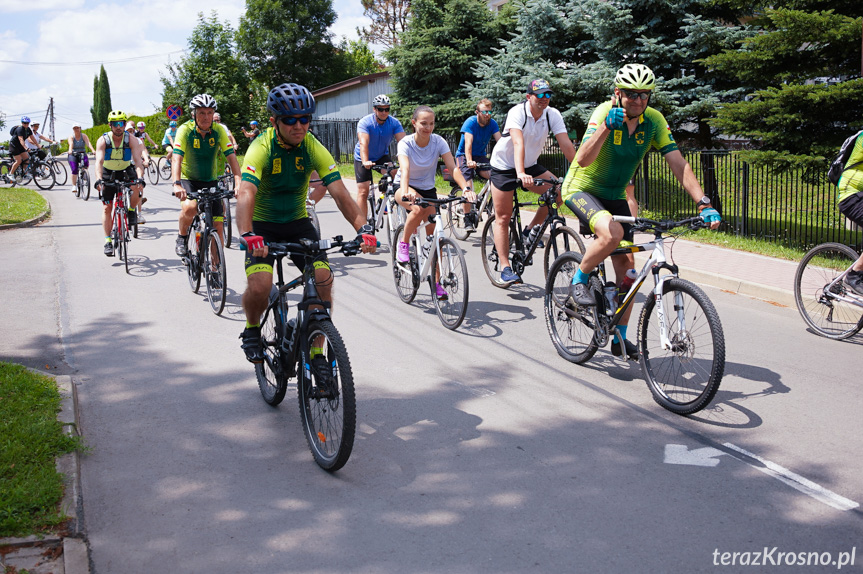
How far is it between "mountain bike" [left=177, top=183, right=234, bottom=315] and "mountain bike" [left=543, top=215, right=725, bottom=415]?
392 centimetres

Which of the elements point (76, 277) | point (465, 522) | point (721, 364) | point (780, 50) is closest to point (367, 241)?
point (465, 522)

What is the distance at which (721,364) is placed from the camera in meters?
4.98

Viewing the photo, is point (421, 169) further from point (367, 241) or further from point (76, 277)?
point (76, 277)

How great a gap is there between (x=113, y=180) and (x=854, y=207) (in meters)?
9.52

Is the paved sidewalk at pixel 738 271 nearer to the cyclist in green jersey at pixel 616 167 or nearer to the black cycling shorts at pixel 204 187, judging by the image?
the cyclist in green jersey at pixel 616 167

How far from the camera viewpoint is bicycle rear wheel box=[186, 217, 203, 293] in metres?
9.27

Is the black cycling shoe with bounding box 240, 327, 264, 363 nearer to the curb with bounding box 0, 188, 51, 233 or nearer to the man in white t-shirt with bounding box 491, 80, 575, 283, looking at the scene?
the man in white t-shirt with bounding box 491, 80, 575, 283

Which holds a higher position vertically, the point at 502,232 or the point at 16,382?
the point at 502,232

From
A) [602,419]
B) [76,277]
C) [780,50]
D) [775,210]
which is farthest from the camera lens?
[775,210]

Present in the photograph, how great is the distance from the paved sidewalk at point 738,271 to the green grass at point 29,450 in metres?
6.09

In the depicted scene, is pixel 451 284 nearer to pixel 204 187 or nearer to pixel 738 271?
pixel 204 187

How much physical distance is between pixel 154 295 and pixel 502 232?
4182 millimetres

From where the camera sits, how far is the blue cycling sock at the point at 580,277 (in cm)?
631

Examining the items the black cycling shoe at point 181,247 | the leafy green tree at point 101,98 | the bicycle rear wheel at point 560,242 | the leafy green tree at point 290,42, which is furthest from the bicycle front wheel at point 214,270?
the leafy green tree at point 101,98
